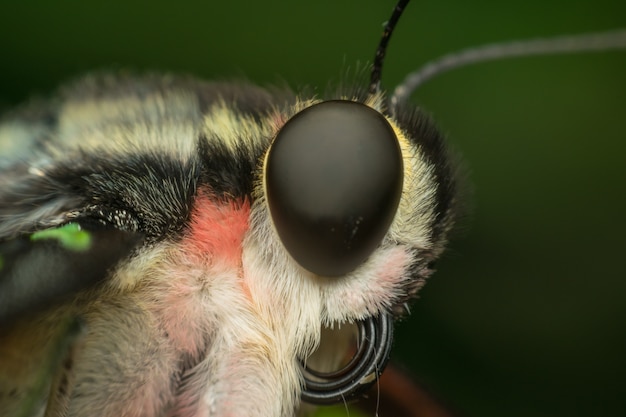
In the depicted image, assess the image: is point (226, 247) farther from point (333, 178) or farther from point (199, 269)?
point (333, 178)

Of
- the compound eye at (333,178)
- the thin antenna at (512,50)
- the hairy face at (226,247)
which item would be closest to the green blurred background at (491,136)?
the thin antenna at (512,50)

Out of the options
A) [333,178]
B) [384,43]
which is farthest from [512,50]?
[333,178]

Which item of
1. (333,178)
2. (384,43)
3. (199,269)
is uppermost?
(384,43)

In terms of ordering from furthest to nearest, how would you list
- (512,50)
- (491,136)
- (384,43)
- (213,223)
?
(491,136) < (512,50) < (384,43) < (213,223)

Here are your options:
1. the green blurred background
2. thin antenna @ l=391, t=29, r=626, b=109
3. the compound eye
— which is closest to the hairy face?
the compound eye

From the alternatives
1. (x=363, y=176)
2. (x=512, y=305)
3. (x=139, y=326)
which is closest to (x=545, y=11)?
(x=512, y=305)

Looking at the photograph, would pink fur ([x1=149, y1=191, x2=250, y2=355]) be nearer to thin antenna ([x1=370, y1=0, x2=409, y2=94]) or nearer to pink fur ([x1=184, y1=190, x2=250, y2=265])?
pink fur ([x1=184, y1=190, x2=250, y2=265])
